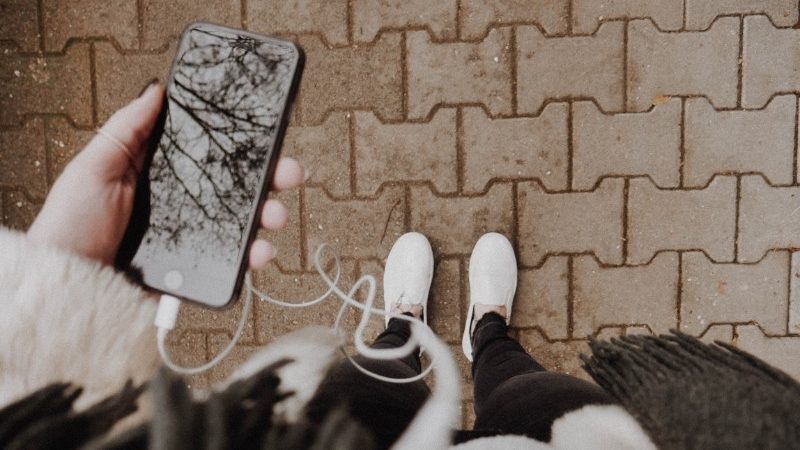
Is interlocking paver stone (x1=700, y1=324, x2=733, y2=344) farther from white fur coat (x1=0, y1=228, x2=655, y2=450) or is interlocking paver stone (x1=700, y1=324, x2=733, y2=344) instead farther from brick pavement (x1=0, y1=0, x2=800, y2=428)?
white fur coat (x1=0, y1=228, x2=655, y2=450)

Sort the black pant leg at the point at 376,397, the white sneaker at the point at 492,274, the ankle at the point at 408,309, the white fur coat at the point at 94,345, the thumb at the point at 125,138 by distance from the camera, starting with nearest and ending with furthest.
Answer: the white fur coat at the point at 94,345, the black pant leg at the point at 376,397, the thumb at the point at 125,138, the white sneaker at the point at 492,274, the ankle at the point at 408,309

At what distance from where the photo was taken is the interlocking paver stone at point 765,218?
167 centimetres

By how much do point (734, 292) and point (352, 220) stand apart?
3.66 feet

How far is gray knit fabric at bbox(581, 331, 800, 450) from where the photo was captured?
0.75 meters

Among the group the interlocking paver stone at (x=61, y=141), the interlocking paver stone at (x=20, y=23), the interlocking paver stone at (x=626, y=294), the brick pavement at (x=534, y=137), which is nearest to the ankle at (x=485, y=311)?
the brick pavement at (x=534, y=137)

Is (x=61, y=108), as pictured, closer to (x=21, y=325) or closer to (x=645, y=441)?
(x=21, y=325)

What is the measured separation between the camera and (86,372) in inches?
28.3

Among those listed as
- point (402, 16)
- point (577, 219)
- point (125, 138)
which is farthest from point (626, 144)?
point (125, 138)

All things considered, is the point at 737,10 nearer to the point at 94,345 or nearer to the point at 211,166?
the point at 211,166

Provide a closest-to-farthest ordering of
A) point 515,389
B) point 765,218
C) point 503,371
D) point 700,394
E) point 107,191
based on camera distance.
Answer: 1. point 700,394
2. point 107,191
3. point 515,389
4. point 503,371
5. point 765,218

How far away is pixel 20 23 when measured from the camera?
5.52 ft

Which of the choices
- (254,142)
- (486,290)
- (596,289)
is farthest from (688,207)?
(254,142)

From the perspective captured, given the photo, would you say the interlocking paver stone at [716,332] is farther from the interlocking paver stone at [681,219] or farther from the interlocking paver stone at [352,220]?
the interlocking paver stone at [352,220]

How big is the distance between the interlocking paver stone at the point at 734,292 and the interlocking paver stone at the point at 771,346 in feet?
0.09
